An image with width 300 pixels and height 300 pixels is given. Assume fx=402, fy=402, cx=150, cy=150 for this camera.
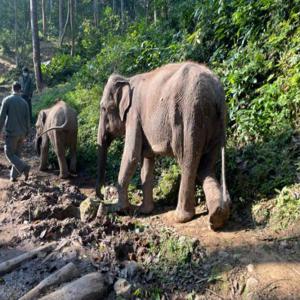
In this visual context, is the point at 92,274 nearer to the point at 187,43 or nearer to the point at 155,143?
the point at 155,143

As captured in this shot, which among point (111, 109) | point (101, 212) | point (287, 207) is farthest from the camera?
point (111, 109)

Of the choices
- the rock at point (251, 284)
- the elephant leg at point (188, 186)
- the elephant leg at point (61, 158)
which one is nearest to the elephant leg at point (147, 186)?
the elephant leg at point (188, 186)

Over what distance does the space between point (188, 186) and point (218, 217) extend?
2.27 feet

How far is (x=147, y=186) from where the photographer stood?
6.42m

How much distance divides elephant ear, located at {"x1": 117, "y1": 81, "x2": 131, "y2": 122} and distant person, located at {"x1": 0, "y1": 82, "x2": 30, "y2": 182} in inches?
104

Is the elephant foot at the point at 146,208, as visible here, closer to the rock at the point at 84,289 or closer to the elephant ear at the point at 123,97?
the elephant ear at the point at 123,97

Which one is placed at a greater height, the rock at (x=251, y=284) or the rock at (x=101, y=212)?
the rock at (x=251, y=284)

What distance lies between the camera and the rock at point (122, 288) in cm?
413

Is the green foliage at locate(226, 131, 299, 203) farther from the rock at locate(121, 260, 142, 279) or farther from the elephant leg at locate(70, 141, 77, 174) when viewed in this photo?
the elephant leg at locate(70, 141, 77, 174)

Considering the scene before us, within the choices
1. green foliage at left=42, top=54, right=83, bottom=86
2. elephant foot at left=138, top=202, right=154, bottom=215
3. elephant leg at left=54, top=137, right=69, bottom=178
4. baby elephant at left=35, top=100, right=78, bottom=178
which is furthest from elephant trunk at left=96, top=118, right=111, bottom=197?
green foliage at left=42, top=54, right=83, bottom=86

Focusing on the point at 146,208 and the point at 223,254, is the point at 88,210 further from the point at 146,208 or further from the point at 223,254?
the point at 223,254

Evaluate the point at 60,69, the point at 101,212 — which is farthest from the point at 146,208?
the point at 60,69

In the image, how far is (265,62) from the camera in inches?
287

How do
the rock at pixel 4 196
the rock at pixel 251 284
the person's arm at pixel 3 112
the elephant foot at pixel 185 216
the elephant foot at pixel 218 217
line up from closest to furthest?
the rock at pixel 251 284 → the elephant foot at pixel 218 217 → the elephant foot at pixel 185 216 → the rock at pixel 4 196 → the person's arm at pixel 3 112
